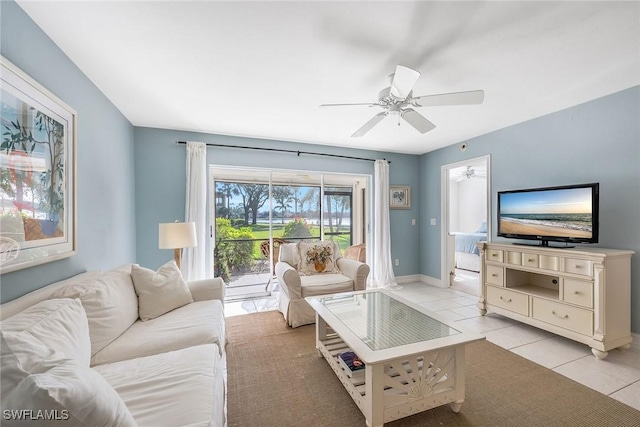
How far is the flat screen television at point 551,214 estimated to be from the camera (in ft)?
8.01

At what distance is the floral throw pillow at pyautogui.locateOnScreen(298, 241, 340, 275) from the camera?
11.0 feet

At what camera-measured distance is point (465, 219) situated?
22.5 feet

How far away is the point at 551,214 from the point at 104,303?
398 centimetres

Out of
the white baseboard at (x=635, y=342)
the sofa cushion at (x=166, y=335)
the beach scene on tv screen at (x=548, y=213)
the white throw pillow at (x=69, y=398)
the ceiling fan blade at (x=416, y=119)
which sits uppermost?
the ceiling fan blade at (x=416, y=119)

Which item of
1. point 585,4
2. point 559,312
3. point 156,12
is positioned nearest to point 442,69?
point 585,4

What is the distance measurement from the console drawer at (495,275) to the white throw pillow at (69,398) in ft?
11.5

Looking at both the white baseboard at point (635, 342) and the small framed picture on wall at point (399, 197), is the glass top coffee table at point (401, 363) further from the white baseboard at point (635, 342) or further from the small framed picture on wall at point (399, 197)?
the small framed picture on wall at point (399, 197)

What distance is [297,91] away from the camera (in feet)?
7.99

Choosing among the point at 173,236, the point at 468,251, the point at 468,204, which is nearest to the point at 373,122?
the point at 173,236

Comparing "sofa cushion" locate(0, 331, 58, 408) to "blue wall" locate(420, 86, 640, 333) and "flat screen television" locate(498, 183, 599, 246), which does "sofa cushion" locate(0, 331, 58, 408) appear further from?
"blue wall" locate(420, 86, 640, 333)

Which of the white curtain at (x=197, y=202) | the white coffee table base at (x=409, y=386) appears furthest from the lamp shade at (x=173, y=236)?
the white coffee table base at (x=409, y=386)

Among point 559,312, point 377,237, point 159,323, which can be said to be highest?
point 377,237

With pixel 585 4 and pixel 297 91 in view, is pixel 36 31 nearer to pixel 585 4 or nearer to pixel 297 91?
pixel 297 91

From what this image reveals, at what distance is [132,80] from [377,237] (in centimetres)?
386
